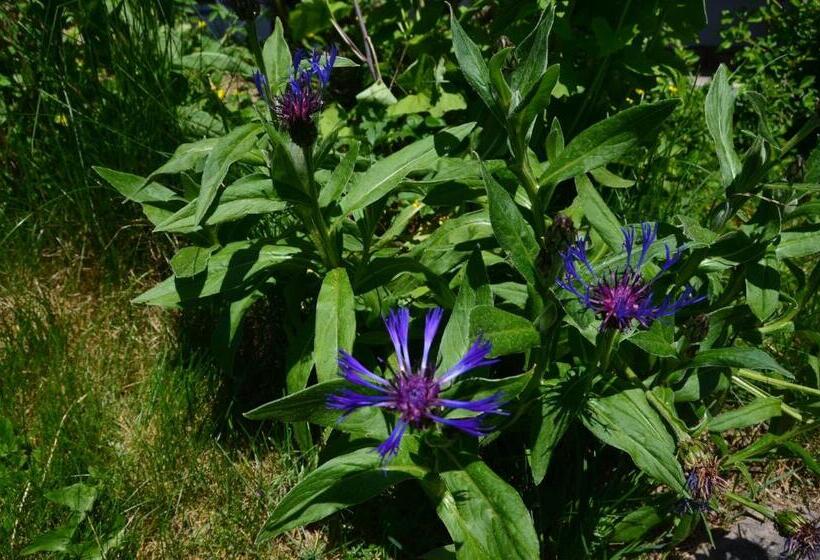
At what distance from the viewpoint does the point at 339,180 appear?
6.58 ft

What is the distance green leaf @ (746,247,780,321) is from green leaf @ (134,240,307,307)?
113cm

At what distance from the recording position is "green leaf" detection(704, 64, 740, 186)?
199 centimetres

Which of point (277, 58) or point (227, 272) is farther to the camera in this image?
point (277, 58)

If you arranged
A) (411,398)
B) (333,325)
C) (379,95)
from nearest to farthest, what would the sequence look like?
(411,398)
(333,325)
(379,95)

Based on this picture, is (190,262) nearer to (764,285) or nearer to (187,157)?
(187,157)

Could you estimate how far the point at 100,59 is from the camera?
3.10 m

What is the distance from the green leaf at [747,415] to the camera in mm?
2078

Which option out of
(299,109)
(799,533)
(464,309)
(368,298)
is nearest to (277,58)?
(299,109)

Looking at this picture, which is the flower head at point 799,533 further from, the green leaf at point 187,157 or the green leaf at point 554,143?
the green leaf at point 187,157

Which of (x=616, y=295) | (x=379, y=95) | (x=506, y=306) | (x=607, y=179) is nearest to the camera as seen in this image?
(x=616, y=295)

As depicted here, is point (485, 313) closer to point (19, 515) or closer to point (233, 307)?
point (233, 307)

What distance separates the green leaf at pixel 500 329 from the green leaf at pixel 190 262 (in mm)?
767

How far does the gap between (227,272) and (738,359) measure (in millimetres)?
1239

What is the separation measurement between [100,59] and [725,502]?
2.67 meters
